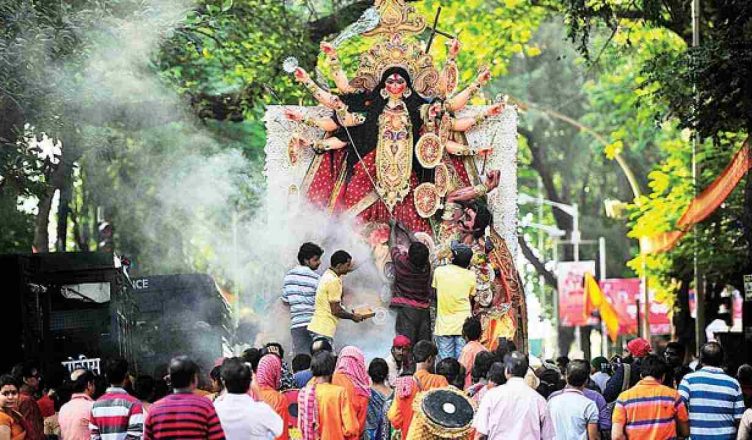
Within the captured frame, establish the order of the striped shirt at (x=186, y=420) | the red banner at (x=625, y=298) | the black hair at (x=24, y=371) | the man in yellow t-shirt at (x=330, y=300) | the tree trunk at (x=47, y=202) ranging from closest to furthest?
the striped shirt at (x=186, y=420) → the black hair at (x=24, y=371) → the man in yellow t-shirt at (x=330, y=300) → the tree trunk at (x=47, y=202) → the red banner at (x=625, y=298)

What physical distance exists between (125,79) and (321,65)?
8.86 meters

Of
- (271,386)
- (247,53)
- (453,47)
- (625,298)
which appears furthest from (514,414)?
(625,298)

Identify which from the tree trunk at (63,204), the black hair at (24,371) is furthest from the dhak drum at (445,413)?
the tree trunk at (63,204)

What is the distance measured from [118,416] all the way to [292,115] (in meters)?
8.81

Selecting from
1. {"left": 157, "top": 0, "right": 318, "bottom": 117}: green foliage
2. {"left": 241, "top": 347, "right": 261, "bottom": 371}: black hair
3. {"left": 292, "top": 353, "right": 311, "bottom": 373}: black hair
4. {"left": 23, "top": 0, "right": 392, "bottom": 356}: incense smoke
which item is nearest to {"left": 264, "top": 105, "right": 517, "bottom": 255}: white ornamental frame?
{"left": 23, "top": 0, "right": 392, "bottom": 356}: incense smoke

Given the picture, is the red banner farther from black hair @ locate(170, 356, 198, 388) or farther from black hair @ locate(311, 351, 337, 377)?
black hair @ locate(170, 356, 198, 388)

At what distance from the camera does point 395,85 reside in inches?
779

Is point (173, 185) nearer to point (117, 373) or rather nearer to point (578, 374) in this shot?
point (117, 373)

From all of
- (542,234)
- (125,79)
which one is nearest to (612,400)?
(125,79)

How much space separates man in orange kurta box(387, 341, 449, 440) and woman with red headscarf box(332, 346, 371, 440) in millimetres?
237

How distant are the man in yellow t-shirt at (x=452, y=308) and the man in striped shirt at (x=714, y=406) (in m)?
5.77

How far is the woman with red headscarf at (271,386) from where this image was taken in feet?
40.3

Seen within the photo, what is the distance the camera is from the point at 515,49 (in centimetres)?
3281

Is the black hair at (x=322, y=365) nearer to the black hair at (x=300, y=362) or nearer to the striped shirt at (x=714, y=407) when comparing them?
the black hair at (x=300, y=362)
